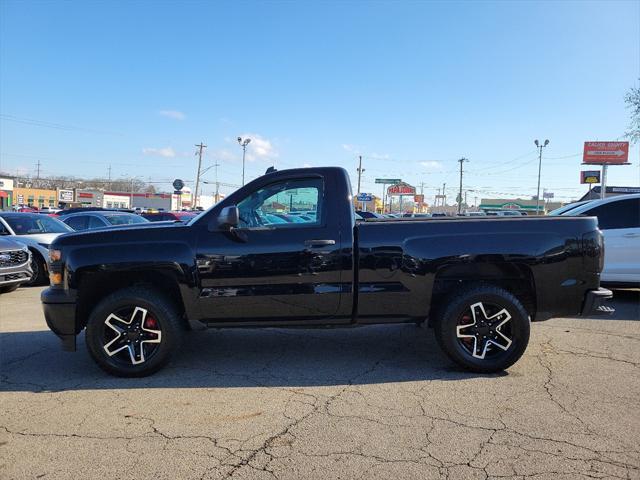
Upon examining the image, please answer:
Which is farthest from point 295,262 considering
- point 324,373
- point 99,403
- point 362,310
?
point 99,403

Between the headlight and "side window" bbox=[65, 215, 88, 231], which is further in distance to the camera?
"side window" bbox=[65, 215, 88, 231]

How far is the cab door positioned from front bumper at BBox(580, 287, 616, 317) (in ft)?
7.77

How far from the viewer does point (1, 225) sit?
10.5m

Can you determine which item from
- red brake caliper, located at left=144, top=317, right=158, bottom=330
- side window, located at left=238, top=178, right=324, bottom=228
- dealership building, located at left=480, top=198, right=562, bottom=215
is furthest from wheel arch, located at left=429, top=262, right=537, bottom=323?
dealership building, located at left=480, top=198, right=562, bottom=215

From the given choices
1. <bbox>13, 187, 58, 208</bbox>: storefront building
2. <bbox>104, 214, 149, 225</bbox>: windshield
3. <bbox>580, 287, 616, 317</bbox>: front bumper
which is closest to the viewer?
<bbox>580, 287, 616, 317</bbox>: front bumper

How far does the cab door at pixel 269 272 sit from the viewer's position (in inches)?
174

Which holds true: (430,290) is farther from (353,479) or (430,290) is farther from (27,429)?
(27,429)

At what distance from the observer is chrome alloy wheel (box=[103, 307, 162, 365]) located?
14.6 ft

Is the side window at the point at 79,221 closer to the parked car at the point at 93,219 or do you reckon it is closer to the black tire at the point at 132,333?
the parked car at the point at 93,219

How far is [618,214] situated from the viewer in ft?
26.2

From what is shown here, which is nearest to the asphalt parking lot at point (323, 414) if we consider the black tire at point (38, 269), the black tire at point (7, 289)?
the black tire at point (7, 289)

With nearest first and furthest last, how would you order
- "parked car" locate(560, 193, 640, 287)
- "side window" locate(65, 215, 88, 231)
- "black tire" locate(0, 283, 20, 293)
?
"parked car" locate(560, 193, 640, 287) < "black tire" locate(0, 283, 20, 293) < "side window" locate(65, 215, 88, 231)

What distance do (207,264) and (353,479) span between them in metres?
2.37

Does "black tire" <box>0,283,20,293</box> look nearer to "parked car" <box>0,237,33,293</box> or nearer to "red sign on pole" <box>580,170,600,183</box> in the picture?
"parked car" <box>0,237,33,293</box>
